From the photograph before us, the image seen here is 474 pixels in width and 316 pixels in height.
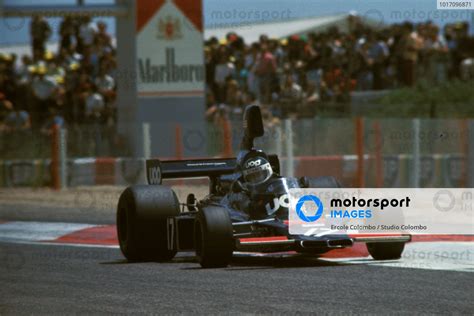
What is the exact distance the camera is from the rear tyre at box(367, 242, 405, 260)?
978 cm

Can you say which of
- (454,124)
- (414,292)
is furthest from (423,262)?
(454,124)

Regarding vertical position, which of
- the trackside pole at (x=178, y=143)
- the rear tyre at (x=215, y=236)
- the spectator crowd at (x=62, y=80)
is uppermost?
the spectator crowd at (x=62, y=80)

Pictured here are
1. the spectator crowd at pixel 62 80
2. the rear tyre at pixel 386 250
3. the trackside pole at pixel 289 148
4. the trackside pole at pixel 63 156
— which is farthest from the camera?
the spectator crowd at pixel 62 80

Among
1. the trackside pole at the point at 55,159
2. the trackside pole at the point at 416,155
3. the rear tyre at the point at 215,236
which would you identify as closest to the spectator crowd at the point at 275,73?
the trackside pole at the point at 55,159

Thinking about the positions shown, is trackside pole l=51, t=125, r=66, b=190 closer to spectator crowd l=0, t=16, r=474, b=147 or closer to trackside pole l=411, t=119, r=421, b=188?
spectator crowd l=0, t=16, r=474, b=147

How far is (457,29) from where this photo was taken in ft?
64.3

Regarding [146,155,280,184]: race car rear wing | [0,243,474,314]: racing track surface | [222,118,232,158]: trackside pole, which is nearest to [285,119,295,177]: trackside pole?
[222,118,232,158]: trackside pole

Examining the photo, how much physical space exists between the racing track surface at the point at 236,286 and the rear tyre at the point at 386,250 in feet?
0.37

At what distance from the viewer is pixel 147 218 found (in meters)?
9.89

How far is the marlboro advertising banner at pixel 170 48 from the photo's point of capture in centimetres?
1986

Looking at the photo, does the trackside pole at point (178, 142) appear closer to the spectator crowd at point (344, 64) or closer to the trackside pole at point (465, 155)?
the spectator crowd at point (344, 64)

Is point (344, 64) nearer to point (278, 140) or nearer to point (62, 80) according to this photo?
point (278, 140)

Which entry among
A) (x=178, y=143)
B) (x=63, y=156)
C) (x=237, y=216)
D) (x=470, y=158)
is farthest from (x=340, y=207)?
(x=63, y=156)

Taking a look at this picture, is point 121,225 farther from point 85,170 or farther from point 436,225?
point 85,170
